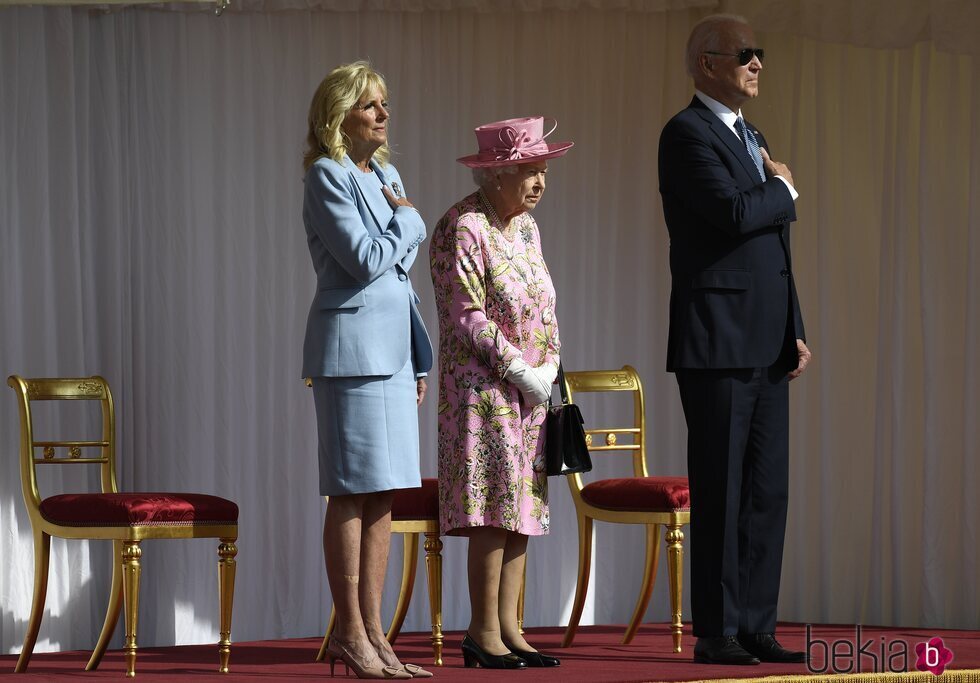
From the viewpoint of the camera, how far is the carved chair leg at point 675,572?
13.4ft

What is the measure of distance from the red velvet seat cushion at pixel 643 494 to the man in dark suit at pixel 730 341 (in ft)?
1.90

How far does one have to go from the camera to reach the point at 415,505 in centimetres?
406

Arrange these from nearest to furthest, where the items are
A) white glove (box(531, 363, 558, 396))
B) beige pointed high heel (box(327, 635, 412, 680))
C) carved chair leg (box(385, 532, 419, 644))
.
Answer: beige pointed high heel (box(327, 635, 412, 680)) → white glove (box(531, 363, 558, 396)) → carved chair leg (box(385, 532, 419, 644))

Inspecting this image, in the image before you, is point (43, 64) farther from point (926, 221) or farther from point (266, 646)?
point (926, 221)

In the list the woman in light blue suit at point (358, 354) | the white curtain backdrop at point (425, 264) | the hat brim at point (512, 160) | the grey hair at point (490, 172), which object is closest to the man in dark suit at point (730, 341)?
the hat brim at point (512, 160)

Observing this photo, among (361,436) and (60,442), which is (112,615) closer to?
(60,442)

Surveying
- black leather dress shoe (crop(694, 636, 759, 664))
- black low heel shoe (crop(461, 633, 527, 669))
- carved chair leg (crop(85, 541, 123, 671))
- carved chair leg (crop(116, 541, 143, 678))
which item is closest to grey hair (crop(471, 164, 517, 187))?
black low heel shoe (crop(461, 633, 527, 669))

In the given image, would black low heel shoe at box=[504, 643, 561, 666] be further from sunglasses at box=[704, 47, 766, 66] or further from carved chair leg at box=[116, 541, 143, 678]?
sunglasses at box=[704, 47, 766, 66]

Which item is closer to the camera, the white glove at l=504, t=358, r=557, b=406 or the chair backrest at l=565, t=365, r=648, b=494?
the white glove at l=504, t=358, r=557, b=406

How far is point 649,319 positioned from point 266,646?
2061 mm

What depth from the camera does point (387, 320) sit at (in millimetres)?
3375

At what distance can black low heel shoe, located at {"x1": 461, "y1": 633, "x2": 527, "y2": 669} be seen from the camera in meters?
3.47

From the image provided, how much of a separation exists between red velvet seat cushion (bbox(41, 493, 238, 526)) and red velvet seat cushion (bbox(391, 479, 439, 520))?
49cm

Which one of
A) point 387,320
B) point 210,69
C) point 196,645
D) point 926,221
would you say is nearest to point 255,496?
point 196,645
